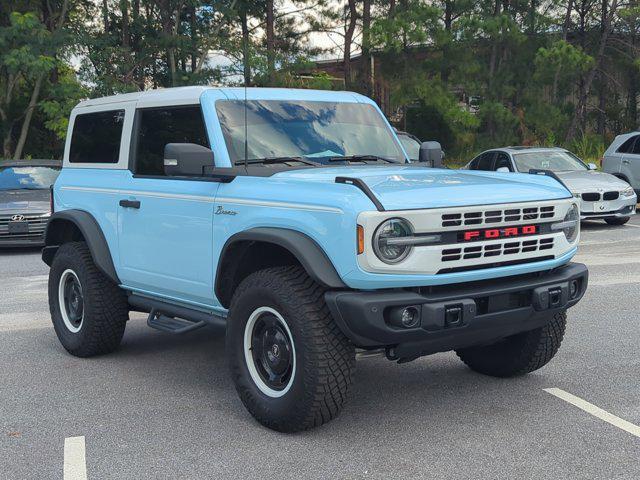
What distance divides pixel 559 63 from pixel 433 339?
2270 centimetres

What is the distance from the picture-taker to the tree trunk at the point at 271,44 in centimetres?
2680

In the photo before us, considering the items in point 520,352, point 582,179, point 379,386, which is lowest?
point 379,386

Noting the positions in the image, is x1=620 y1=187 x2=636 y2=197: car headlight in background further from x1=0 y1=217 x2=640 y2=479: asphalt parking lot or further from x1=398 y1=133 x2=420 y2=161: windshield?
x1=0 y1=217 x2=640 y2=479: asphalt parking lot

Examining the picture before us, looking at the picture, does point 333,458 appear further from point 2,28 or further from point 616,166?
point 2,28

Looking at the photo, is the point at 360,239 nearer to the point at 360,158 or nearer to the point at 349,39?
the point at 360,158

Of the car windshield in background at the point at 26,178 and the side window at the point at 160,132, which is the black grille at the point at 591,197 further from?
the side window at the point at 160,132

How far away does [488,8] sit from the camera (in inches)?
1072

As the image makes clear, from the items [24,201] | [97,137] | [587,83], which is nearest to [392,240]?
[97,137]

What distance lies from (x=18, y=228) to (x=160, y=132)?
827 cm

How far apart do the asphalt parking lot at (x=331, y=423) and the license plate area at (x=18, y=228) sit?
21.7 ft

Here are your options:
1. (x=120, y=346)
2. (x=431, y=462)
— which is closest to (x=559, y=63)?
(x=120, y=346)

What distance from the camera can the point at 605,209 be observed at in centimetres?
1490

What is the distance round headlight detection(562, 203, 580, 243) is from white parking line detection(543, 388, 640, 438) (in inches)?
40.1

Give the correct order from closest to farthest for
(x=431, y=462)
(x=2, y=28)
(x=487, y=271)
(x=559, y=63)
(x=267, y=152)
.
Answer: (x=431, y=462) < (x=487, y=271) < (x=267, y=152) < (x=2, y=28) < (x=559, y=63)
